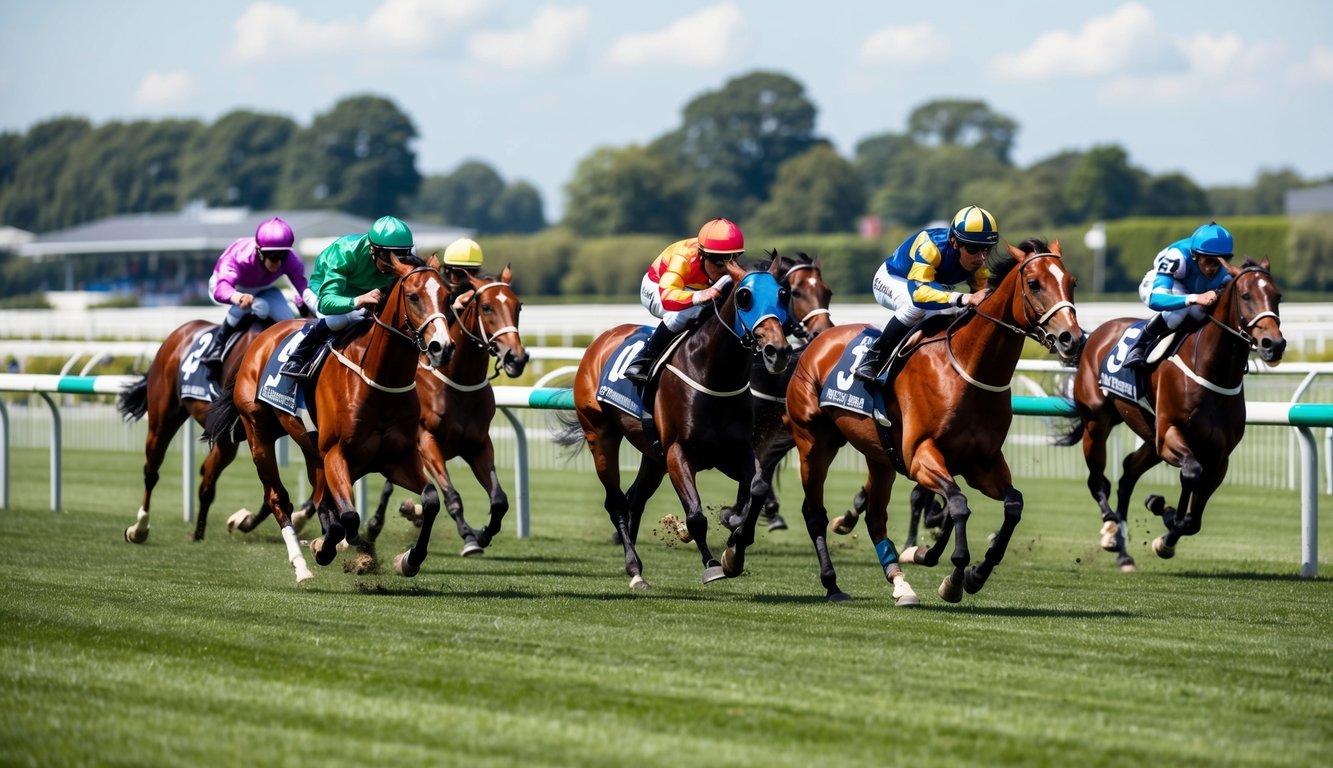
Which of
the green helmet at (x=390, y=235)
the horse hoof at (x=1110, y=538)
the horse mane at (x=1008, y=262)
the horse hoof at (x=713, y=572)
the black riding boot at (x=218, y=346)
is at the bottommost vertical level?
the horse hoof at (x=1110, y=538)

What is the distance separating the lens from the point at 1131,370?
873 centimetres

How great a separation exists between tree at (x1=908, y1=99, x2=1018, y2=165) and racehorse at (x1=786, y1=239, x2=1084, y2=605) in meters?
120

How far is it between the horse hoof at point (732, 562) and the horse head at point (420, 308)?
4.82 feet

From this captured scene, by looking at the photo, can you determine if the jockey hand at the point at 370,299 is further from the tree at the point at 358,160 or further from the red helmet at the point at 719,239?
the tree at the point at 358,160

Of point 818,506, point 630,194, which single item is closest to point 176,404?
point 818,506

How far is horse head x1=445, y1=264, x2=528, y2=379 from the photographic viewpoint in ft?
22.6

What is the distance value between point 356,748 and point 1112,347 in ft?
19.5

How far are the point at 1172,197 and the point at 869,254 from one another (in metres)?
30.6

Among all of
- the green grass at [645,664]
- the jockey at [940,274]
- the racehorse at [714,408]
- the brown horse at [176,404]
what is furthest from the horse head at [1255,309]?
the brown horse at [176,404]

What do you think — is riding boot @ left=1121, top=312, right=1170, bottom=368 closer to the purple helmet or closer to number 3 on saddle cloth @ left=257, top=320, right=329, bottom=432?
number 3 on saddle cloth @ left=257, top=320, right=329, bottom=432

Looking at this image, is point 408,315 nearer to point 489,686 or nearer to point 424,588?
point 424,588

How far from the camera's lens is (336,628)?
593cm

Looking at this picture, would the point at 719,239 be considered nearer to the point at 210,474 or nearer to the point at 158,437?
the point at 210,474

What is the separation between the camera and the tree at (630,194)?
8625 centimetres
